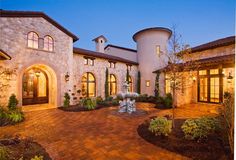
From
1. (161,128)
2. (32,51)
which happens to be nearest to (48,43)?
(32,51)

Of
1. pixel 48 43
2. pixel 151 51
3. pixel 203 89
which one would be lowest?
pixel 203 89

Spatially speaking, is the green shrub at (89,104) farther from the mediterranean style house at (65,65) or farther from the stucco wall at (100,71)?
the stucco wall at (100,71)

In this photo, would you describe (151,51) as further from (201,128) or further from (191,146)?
(191,146)

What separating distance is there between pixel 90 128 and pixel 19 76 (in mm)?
6106

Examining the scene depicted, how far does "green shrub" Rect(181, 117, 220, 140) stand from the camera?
4.13 metres

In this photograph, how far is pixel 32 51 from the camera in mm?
9164

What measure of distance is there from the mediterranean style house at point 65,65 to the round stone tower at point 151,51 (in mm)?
105

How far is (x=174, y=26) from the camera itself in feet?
20.2

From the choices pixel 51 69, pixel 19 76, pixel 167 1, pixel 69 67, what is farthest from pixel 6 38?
pixel 167 1

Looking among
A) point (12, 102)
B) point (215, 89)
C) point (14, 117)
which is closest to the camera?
point (14, 117)

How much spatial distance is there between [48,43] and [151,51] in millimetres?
10261

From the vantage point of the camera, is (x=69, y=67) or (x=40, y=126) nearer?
(x=40, y=126)

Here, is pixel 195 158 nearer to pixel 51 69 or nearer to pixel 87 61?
pixel 51 69

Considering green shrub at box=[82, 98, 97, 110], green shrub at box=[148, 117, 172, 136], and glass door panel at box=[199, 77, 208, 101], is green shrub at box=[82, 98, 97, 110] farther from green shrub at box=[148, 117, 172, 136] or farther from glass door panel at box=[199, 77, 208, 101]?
glass door panel at box=[199, 77, 208, 101]
